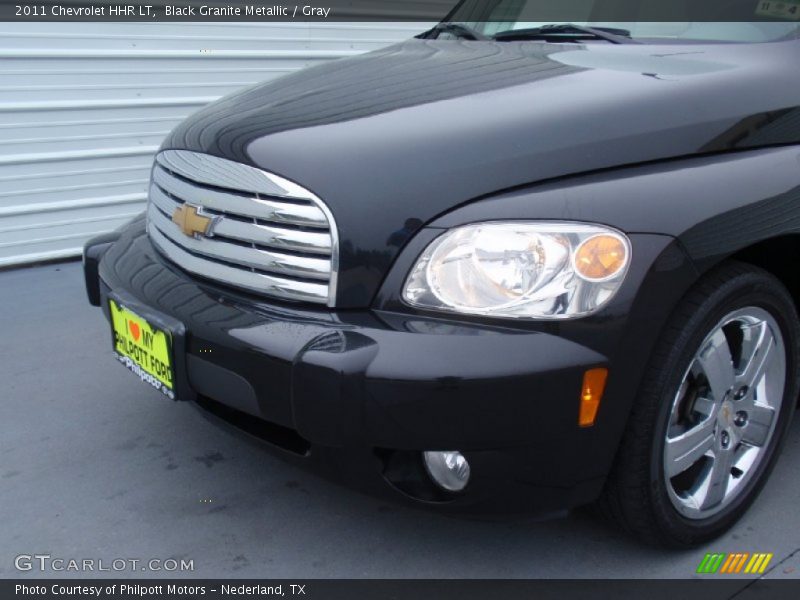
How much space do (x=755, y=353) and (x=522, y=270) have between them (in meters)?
0.78

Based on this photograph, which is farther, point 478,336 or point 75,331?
point 75,331

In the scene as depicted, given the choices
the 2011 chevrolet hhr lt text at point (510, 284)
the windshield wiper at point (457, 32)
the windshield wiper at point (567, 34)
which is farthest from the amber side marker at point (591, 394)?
the windshield wiper at point (457, 32)

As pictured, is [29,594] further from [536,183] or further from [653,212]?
[653,212]

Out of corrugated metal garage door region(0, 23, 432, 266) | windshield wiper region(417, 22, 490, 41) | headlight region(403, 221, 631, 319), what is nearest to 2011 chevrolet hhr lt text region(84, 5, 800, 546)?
headlight region(403, 221, 631, 319)

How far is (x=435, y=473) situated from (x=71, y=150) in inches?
142

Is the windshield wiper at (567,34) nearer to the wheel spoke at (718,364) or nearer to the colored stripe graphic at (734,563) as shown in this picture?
the wheel spoke at (718,364)

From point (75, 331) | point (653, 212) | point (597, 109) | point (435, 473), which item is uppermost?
point (597, 109)

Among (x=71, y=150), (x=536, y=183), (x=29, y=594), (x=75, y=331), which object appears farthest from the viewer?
(x=71, y=150)

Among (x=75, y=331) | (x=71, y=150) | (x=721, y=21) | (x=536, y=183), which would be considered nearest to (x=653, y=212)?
(x=536, y=183)

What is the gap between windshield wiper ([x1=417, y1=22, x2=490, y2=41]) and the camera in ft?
10.1

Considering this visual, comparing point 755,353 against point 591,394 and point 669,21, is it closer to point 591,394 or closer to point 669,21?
point 591,394

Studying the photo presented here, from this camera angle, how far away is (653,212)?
196cm

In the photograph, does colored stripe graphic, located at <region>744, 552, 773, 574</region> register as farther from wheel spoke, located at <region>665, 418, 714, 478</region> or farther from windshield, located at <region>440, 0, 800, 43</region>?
windshield, located at <region>440, 0, 800, 43</region>

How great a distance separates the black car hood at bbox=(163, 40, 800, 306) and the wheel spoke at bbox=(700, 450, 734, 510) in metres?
0.80
